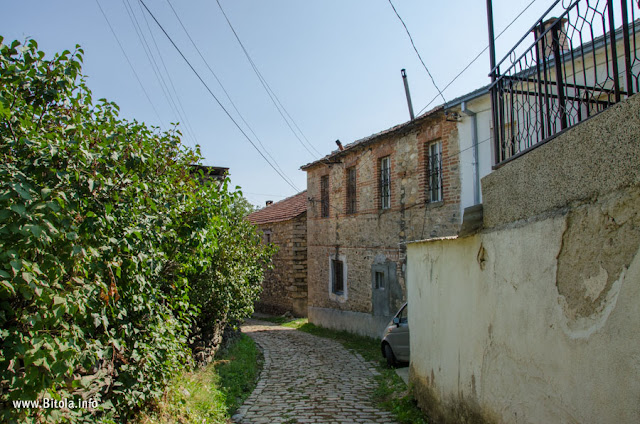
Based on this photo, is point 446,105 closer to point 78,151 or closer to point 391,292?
point 391,292

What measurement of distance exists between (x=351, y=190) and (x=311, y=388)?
794 cm

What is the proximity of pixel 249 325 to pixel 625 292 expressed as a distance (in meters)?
16.3

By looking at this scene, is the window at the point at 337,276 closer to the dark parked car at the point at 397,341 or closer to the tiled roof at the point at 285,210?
the tiled roof at the point at 285,210

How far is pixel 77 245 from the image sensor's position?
9.40 ft

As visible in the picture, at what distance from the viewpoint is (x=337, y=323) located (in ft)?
50.2

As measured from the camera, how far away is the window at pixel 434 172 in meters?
10.8

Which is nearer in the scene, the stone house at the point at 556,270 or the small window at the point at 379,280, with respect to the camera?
the stone house at the point at 556,270

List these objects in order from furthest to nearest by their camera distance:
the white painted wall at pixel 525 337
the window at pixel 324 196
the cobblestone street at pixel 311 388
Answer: the window at pixel 324 196, the cobblestone street at pixel 311 388, the white painted wall at pixel 525 337

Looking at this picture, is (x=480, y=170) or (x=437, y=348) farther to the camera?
(x=480, y=170)

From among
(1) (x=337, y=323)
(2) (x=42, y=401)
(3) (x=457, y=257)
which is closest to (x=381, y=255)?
(1) (x=337, y=323)

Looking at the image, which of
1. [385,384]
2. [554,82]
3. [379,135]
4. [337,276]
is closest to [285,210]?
[337,276]

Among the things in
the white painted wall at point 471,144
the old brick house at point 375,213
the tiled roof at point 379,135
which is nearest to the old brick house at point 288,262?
the old brick house at point 375,213

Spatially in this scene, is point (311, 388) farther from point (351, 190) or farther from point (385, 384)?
point (351, 190)

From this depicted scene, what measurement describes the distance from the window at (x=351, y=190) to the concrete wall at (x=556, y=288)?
975 cm
